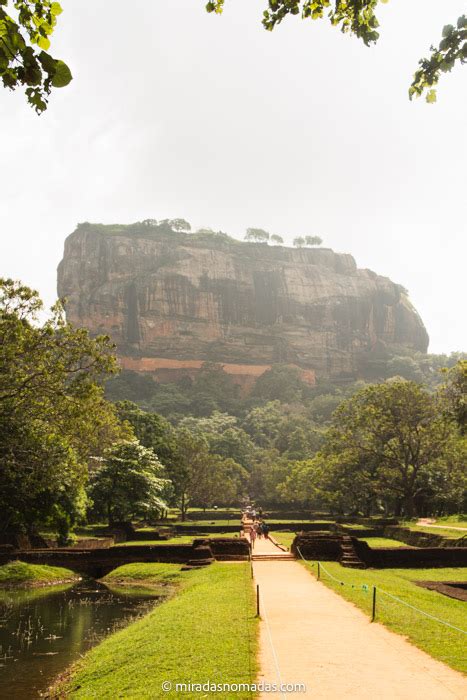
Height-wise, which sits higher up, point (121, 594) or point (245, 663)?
point (245, 663)

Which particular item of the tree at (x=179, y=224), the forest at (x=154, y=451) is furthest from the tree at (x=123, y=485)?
the tree at (x=179, y=224)

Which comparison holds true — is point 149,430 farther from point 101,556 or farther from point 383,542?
point 383,542

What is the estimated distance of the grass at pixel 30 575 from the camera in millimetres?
19344

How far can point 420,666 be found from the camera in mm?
7160

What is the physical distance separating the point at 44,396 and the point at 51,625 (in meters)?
6.93

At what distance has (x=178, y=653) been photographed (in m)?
8.48

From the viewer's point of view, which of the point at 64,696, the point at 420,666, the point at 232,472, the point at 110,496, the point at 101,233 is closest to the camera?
the point at 420,666

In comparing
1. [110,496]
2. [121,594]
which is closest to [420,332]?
[110,496]

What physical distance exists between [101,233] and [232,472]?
332 ft

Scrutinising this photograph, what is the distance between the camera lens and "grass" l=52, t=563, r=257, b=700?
23.6ft

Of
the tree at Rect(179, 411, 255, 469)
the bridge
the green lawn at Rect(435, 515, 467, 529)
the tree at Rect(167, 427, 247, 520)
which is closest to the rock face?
the tree at Rect(179, 411, 255, 469)

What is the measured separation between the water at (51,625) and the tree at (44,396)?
3.66 metres

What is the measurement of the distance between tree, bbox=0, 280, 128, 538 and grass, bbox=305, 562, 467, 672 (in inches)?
352

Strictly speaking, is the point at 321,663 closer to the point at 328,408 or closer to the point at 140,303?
the point at 328,408
